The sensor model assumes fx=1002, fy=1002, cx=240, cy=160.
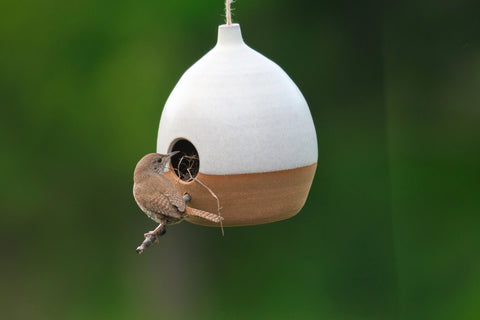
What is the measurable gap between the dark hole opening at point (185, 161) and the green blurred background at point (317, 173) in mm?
2435

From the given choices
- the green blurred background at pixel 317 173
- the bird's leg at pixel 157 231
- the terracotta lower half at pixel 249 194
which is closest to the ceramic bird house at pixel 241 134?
the terracotta lower half at pixel 249 194

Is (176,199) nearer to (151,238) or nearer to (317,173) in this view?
(151,238)

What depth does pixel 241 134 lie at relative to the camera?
3301 mm

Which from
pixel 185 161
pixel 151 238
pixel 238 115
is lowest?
pixel 151 238

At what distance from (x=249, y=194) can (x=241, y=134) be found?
0.21m

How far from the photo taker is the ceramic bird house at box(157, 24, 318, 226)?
331 cm

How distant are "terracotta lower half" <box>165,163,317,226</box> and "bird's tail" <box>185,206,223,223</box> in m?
0.09

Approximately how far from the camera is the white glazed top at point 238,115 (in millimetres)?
3307

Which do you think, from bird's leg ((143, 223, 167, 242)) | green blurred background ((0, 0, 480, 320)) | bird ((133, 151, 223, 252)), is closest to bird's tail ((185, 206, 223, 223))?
bird ((133, 151, 223, 252))

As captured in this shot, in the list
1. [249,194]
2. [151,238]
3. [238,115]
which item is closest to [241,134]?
[238,115]

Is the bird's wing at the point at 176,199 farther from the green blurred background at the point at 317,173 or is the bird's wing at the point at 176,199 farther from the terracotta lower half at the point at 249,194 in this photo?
the green blurred background at the point at 317,173
